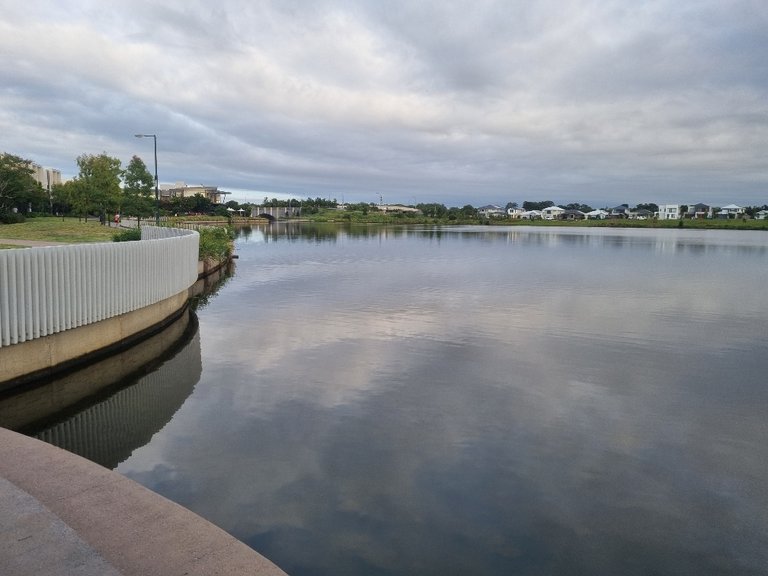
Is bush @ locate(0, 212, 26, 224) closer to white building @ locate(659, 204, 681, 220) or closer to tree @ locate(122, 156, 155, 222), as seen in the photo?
tree @ locate(122, 156, 155, 222)

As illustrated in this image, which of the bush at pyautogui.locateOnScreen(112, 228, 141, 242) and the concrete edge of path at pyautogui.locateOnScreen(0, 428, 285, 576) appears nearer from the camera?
the concrete edge of path at pyautogui.locateOnScreen(0, 428, 285, 576)

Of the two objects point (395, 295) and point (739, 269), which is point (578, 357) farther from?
point (739, 269)

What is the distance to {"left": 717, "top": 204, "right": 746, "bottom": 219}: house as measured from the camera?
18316 cm

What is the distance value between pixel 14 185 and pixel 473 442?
68.4 metres

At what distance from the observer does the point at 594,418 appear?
9500mm

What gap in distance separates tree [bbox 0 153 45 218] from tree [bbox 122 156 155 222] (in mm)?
11145

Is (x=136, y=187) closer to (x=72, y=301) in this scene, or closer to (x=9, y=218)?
(x=9, y=218)

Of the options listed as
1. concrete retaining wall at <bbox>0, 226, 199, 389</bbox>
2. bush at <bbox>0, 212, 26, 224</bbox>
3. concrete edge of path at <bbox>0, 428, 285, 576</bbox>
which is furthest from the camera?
bush at <bbox>0, 212, 26, 224</bbox>

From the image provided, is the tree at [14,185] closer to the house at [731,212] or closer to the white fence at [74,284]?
the white fence at [74,284]

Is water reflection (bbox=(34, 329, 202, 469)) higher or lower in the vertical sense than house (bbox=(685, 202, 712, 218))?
lower

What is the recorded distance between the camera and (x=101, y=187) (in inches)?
2228

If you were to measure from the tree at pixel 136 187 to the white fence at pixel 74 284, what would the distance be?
51542 millimetres

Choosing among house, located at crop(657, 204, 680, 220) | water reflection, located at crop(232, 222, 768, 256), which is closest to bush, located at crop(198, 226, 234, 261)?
water reflection, located at crop(232, 222, 768, 256)

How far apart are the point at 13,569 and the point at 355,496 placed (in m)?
3.80
